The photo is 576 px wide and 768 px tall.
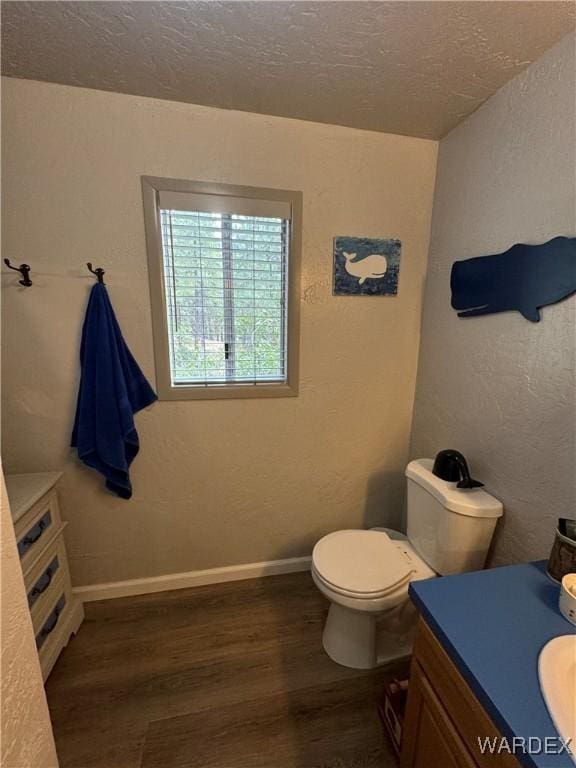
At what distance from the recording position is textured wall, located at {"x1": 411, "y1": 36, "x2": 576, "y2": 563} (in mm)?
1058

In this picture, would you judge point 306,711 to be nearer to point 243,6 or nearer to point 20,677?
point 20,677

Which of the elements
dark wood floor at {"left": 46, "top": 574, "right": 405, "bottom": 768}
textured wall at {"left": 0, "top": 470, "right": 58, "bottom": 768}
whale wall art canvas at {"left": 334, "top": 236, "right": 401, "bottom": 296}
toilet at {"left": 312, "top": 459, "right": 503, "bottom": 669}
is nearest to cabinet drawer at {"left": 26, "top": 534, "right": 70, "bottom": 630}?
dark wood floor at {"left": 46, "top": 574, "right": 405, "bottom": 768}

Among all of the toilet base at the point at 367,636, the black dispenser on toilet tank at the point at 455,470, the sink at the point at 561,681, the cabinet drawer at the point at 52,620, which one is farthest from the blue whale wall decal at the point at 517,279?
the cabinet drawer at the point at 52,620

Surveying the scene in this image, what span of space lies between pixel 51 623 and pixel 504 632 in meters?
1.65

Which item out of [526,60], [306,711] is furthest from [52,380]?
[526,60]

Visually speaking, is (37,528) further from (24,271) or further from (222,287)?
(222,287)

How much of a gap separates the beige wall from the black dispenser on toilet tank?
56 centimetres

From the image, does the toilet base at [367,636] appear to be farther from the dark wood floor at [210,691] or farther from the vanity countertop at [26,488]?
the vanity countertop at [26,488]

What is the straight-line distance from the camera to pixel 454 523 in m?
1.26

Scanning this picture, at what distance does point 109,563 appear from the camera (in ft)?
5.70

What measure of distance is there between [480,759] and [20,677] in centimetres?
95

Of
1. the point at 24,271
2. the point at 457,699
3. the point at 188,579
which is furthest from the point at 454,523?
the point at 24,271

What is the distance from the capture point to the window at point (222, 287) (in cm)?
149

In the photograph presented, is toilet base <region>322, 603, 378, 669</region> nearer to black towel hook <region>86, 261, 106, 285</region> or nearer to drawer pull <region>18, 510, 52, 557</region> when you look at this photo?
drawer pull <region>18, 510, 52, 557</region>
